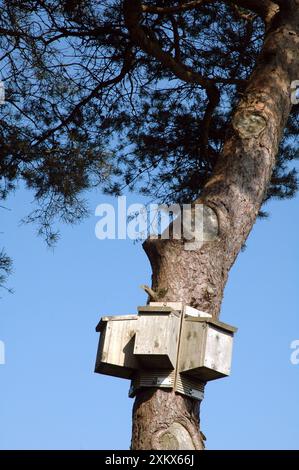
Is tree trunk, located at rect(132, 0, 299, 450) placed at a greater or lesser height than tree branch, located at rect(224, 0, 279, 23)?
lesser

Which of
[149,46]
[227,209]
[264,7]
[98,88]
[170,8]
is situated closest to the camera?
[227,209]

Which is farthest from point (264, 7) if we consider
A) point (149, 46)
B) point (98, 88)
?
point (98, 88)

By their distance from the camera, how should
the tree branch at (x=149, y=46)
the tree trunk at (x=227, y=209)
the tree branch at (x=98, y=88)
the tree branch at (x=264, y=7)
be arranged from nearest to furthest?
1. the tree trunk at (x=227, y=209)
2. the tree branch at (x=149, y=46)
3. the tree branch at (x=264, y=7)
4. the tree branch at (x=98, y=88)

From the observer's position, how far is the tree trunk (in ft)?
10.1

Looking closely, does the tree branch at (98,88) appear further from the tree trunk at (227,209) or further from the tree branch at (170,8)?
the tree trunk at (227,209)

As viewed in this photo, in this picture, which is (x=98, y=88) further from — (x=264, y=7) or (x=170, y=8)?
(x=264, y=7)

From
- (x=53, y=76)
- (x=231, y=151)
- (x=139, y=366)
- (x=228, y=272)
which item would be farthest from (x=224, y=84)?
(x=139, y=366)

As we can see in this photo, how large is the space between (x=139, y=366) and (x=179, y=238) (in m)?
0.59

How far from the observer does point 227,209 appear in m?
3.71

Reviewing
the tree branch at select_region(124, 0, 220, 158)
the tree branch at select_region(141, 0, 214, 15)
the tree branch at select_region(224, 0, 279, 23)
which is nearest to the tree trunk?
the tree branch at select_region(224, 0, 279, 23)

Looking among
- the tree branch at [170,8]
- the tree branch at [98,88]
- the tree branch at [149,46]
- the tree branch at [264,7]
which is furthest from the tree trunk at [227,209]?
the tree branch at [98,88]

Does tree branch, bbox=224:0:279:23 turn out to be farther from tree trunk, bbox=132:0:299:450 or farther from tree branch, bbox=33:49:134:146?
tree branch, bbox=33:49:134:146

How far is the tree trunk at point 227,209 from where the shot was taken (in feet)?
10.1
